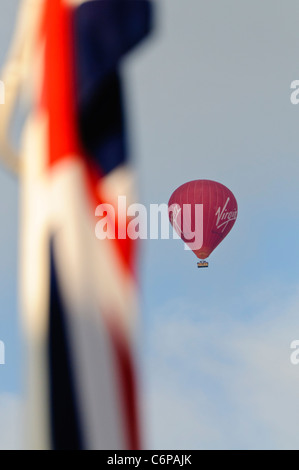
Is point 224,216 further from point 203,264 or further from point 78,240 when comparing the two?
point 78,240

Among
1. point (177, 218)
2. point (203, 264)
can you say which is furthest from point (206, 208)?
point (203, 264)

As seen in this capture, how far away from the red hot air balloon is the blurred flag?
27853 millimetres

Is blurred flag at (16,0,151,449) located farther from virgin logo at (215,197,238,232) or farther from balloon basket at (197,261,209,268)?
balloon basket at (197,261,209,268)

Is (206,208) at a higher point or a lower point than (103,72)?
higher

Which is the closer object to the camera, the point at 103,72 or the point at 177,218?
the point at 103,72

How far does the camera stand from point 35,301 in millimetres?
3949

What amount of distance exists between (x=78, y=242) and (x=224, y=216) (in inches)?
1162

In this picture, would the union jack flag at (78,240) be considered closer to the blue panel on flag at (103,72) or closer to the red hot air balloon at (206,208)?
the blue panel on flag at (103,72)

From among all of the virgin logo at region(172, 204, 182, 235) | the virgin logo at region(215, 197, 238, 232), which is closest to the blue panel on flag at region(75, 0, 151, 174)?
the virgin logo at region(215, 197, 238, 232)

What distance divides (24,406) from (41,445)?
0.25m

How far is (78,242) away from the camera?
4.05 m

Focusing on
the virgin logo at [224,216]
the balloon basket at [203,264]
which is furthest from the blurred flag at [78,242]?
the balloon basket at [203,264]
